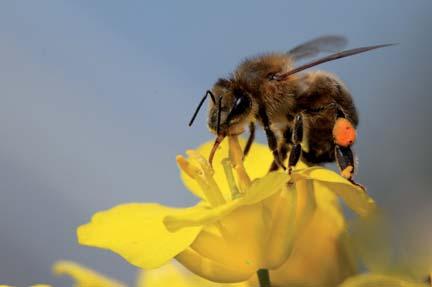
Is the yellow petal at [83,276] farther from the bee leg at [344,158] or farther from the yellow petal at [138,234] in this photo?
the bee leg at [344,158]

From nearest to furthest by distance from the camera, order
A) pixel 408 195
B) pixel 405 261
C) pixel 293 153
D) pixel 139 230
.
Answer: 1. pixel 405 261
2. pixel 139 230
3. pixel 293 153
4. pixel 408 195

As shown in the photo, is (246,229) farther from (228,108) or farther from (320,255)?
(228,108)

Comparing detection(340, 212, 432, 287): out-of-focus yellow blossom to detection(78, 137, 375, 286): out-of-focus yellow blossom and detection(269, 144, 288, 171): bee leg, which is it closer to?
detection(78, 137, 375, 286): out-of-focus yellow blossom

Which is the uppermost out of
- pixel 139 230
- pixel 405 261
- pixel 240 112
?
pixel 240 112

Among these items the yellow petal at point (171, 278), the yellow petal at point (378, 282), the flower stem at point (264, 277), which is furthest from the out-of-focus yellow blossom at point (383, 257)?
the yellow petal at point (171, 278)

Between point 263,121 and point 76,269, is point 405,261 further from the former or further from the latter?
point 263,121

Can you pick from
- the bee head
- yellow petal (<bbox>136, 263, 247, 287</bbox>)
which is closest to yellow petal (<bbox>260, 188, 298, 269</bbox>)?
yellow petal (<bbox>136, 263, 247, 287</bbox>)

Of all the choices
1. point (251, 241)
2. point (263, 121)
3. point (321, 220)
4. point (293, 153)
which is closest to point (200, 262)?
point (251, 241)
